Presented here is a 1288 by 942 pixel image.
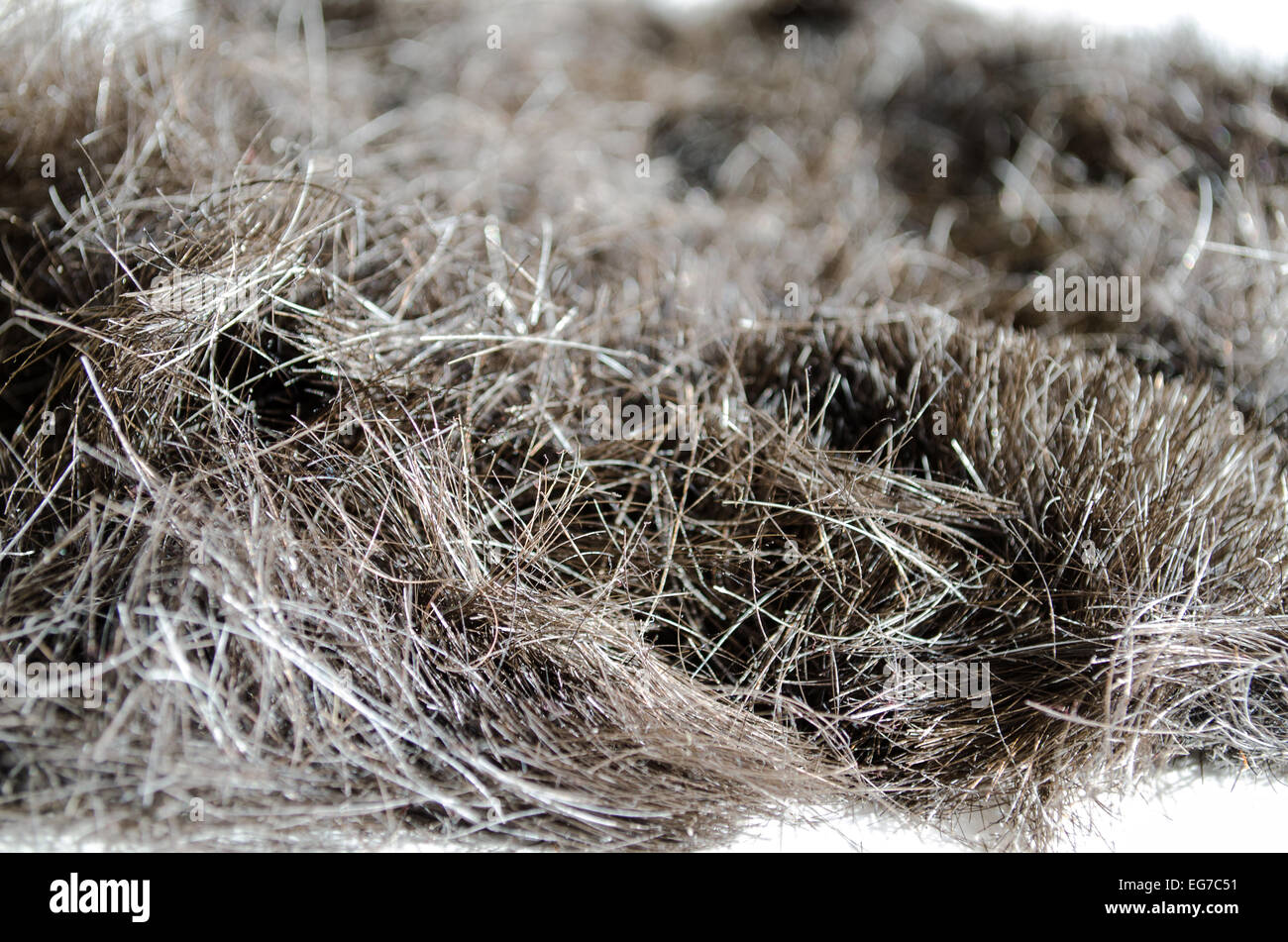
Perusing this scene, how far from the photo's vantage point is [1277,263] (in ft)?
4.32

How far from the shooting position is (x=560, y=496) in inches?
40.4

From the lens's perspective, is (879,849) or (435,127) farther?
(435,127)

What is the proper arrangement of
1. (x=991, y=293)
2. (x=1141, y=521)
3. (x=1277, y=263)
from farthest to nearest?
(x=991, y=293) → (x=1277, y=263) → (x=1141, y=521)

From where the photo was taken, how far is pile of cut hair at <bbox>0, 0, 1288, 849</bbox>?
2.81 ft

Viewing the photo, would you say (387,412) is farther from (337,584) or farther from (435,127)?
(435,127)

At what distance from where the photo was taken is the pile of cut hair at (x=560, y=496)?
858 mm

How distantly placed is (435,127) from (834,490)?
3.56 ft

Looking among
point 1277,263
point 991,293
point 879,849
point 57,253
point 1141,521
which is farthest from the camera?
point 991,293

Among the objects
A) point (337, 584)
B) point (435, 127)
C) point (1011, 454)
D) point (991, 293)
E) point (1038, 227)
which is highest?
point (435, 127)

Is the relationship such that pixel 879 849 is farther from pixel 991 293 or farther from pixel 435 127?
pixel 435 127

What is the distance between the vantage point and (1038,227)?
5.21ft

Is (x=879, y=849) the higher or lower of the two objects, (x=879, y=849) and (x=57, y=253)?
the lower

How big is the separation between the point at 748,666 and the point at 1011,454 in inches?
17.0

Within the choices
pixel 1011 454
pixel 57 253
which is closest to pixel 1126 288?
pixel 1011 454
